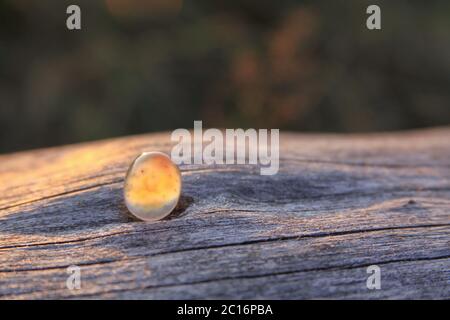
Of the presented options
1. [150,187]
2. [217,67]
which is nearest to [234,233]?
[150,187]

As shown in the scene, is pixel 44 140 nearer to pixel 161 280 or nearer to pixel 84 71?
pixel 84 71

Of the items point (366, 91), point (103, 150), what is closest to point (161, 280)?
point (103, 150)

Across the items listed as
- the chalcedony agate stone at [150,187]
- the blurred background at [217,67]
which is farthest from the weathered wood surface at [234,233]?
the blurred background at [217,67]

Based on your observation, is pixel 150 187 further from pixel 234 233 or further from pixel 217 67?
pixel 217 67

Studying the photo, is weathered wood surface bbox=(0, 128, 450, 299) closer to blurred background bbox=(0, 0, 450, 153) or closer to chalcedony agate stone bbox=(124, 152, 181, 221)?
chalcedony agate stone bbox=(124, 152, 181, 221)

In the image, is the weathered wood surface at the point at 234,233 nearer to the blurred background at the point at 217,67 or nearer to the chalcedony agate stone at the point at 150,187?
the chalcedony agate stone at the point at 150,187

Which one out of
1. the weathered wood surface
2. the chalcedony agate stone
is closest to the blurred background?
the weathered wood surface
